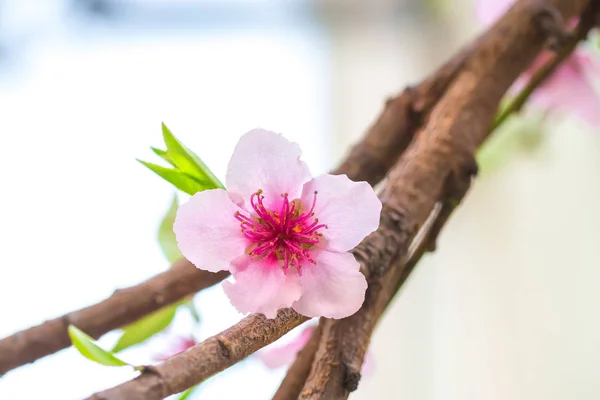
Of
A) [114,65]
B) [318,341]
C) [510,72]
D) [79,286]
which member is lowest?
[318,341]

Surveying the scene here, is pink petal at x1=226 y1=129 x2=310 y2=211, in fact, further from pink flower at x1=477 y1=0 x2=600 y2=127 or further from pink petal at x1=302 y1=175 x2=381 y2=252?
pink flower at x1=477 y1=0 x2=600 y2=127

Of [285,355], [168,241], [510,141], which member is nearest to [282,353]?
[285,355]

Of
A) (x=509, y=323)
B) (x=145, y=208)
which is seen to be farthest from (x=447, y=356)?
(x=145, y=208)

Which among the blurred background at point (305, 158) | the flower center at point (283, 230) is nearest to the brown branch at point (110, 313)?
the flower center at point (283, 230)

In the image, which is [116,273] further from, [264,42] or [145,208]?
[264,42]

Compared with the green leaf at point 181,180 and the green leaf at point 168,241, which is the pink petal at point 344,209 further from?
the green leaf at point 168,241

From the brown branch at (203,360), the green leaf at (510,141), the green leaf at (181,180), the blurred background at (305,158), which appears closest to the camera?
the brown branch at (203,360)

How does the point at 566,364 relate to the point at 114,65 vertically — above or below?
below

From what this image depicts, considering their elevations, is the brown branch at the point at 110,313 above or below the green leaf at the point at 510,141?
below
